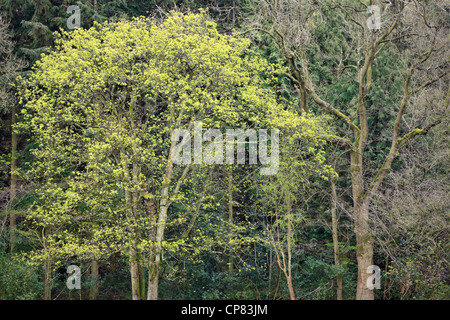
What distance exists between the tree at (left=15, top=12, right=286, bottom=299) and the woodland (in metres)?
0.07

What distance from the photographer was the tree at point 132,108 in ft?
42.5

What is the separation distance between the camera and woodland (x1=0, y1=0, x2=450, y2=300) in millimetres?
13031

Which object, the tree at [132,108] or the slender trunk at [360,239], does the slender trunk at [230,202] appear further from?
the slender trunk at [360,239]

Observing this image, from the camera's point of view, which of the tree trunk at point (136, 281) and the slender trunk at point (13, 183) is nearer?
the tree trunk at point (136, 281)

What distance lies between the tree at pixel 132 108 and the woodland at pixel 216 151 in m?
0.07

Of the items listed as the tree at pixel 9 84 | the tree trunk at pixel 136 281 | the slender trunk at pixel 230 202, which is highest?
the tree at pixel 9 84

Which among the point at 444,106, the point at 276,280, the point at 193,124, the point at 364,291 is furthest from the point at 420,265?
the point at 193,124

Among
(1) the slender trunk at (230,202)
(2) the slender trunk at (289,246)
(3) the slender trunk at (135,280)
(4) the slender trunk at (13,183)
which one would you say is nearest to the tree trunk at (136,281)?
(3) the slender trunk at (135,280)

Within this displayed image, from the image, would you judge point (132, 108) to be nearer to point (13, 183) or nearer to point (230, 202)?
point (230, 202)

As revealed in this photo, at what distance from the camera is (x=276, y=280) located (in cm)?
1675

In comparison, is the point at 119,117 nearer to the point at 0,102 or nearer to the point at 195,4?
the point at 0,102

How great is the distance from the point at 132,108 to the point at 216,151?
261cm

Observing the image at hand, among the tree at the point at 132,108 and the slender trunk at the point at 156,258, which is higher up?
the tree at the point at 132,108
